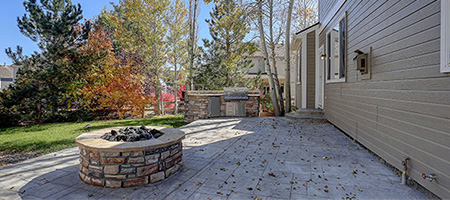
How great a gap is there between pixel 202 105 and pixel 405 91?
659 centimetres

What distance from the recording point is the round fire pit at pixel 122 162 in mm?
2539

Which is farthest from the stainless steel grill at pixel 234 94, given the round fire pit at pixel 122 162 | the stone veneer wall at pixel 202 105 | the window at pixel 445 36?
the window at pixel 445 36

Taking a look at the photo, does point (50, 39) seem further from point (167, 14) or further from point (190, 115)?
point (190, 115)

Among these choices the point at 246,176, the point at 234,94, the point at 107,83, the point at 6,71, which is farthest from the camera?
the point at 6,71

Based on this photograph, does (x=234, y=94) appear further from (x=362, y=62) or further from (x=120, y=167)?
(x=120, y=167)

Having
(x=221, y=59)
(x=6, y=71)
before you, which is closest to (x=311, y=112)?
(x=221, y=59)

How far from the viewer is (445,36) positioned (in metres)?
1.99

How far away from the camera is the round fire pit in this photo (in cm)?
254

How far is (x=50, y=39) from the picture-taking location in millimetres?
9977

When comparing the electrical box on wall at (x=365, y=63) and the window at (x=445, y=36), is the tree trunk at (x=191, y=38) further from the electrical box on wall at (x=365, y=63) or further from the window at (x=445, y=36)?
the window at (x=445, y=36)

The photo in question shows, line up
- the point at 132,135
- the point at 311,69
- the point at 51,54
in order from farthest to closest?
the point at 51,54 → the point at 311,69 → the point at 132,135

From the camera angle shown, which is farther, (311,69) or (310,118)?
(311,69)

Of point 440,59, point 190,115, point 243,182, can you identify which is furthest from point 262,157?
point 190,115

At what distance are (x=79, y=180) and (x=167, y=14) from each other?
10.6 metres
